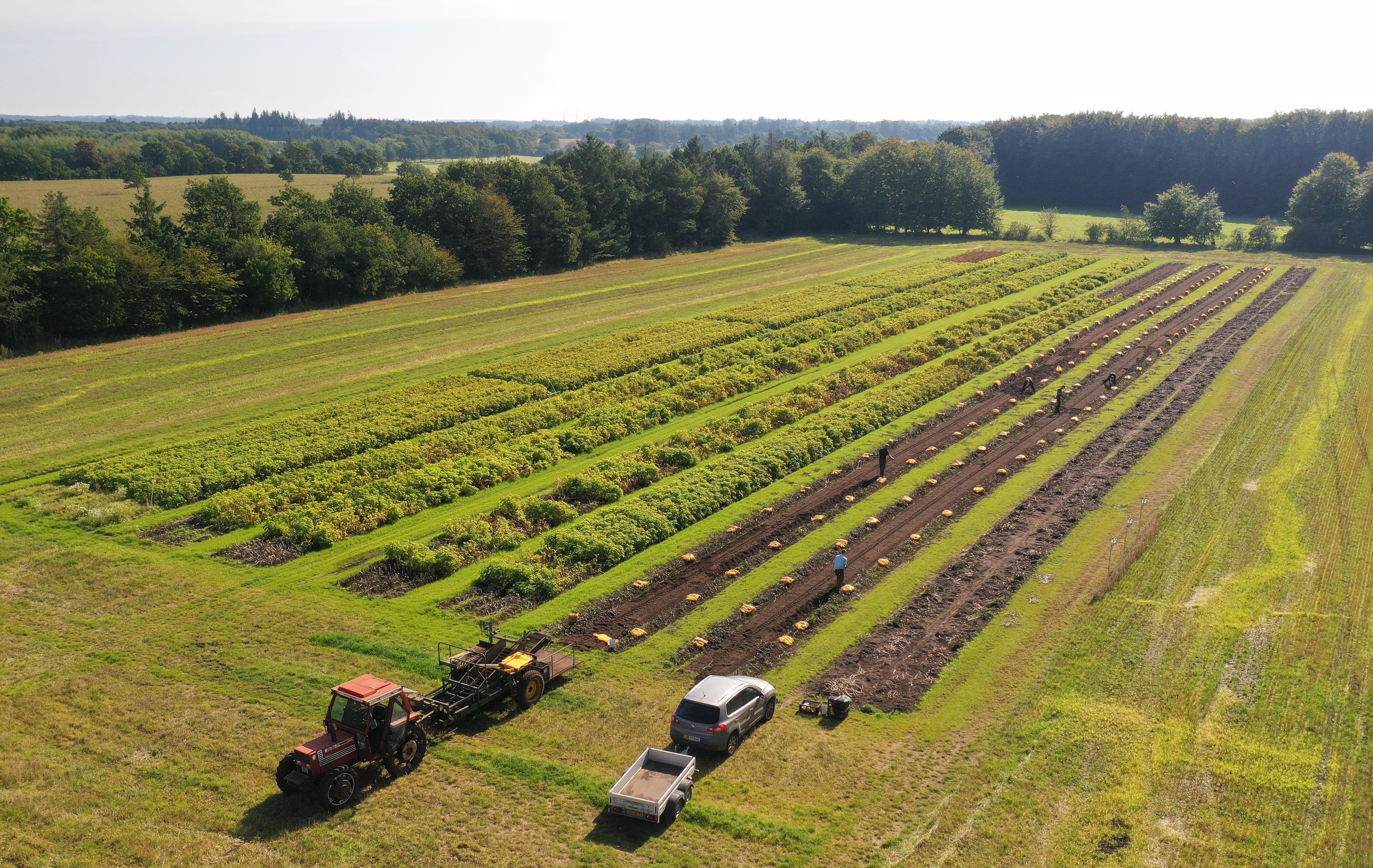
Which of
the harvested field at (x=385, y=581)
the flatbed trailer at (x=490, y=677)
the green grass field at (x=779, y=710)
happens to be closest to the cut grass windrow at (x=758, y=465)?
the green grass field at (x=779, y=710)


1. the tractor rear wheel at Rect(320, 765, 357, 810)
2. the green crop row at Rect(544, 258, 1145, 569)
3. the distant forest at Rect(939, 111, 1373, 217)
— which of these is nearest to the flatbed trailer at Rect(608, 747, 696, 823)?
the tractor rear wheel at Rect(320, 765, 357, 810)

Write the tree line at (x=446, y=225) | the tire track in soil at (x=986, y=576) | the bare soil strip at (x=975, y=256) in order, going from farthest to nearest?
the bare soil strip at (x=975, y=256)
the tree line at (x=446, y=225)
the tire track in soil at (x=986, y=576)

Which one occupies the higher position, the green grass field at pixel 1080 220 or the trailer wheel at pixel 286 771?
the green grass field at pixel 1080 220

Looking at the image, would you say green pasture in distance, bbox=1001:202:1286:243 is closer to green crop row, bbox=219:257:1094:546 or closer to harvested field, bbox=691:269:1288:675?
harvested field, bbox=691:269:1288:675

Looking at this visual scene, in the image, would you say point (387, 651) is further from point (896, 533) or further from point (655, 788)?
point (896, 533)

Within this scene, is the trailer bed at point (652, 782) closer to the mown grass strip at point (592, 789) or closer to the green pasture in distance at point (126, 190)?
the mown grass strip at point (592, 789)

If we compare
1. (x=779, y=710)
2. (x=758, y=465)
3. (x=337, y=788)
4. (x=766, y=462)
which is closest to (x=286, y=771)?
(x=337, y=788)

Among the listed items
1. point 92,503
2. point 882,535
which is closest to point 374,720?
point 882,535
